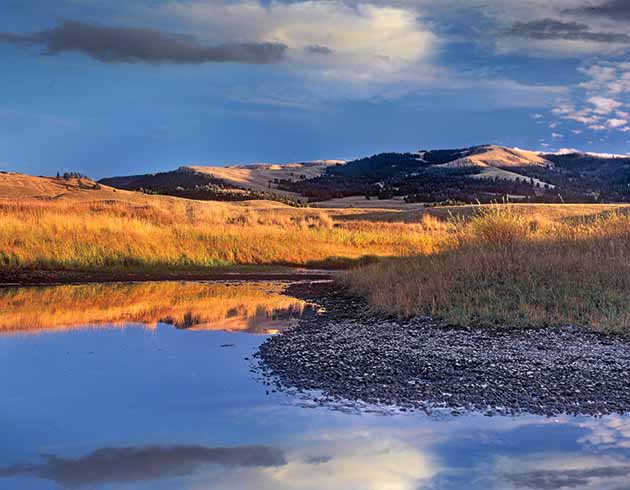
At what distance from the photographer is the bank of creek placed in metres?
7.76

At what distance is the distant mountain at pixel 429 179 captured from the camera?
276 ft

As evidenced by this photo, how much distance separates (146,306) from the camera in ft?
50.9

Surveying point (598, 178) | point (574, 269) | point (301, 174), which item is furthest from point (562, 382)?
point (301, 174)

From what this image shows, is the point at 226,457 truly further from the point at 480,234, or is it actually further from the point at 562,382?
the point at 480,234

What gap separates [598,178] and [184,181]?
2384 inches

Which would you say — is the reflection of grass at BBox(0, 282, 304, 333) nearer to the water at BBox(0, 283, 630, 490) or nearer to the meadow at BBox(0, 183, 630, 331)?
the meadow at BBox(0, 183, 630, 331)

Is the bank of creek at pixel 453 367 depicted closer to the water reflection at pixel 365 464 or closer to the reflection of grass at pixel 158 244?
the water reflection at pixel 365 464

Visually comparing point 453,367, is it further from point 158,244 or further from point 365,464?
point 158,244

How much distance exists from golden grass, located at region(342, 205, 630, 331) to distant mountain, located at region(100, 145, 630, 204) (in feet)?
145

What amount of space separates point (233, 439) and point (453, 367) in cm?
342

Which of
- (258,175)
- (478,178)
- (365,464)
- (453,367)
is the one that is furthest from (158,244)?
(258,175)

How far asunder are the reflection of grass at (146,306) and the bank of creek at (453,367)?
7.94 ft

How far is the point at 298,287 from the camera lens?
19031mm

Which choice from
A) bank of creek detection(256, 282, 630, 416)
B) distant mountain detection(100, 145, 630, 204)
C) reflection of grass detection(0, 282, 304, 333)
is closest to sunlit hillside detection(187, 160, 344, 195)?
distant mountain detection(100, 145, 630, 204)
